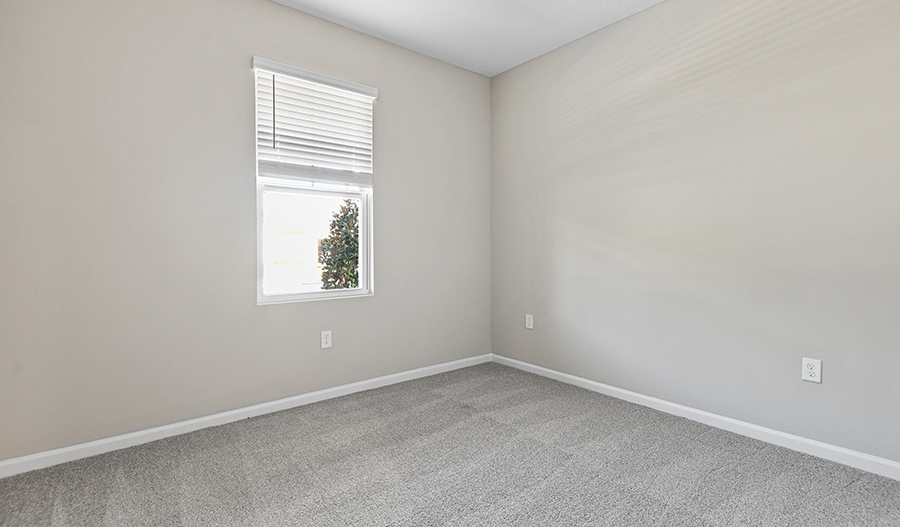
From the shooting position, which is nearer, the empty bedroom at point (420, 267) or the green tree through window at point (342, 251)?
the empty bedroom at point (420, 267)

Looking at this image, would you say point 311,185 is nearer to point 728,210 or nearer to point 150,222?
point 150,222

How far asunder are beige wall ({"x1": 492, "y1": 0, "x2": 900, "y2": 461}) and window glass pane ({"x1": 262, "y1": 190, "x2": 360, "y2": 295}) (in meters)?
1.46

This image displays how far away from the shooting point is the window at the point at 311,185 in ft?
9.16

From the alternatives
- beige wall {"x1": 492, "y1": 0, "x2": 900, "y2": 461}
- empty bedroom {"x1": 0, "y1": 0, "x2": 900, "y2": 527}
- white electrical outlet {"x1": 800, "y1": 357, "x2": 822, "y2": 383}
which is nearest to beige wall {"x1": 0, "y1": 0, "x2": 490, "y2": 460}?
empty bedroom {"x1": 0, "y1": 0, "x2": 900, "y2": 527}

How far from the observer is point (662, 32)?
279cm

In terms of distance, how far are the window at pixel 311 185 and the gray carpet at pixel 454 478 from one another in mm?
906

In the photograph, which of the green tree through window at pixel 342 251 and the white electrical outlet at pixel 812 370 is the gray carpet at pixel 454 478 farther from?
the green tree through window at pixel 342 251

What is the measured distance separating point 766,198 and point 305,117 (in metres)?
2.73

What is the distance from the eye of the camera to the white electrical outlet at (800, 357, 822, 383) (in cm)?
221

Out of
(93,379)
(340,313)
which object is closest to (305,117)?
(340,313)

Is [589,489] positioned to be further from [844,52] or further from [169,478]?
[844,52]

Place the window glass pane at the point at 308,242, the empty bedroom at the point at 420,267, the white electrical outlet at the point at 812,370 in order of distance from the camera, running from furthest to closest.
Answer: the window glass pane at the point at 308,242 < the white electrical outlet at the point at 812,370 < the empty bedroom at the point at 420,267

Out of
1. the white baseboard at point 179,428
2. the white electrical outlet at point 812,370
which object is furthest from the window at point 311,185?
the white electrical outlet at point 812,370

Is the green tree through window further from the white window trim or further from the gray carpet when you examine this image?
the gray carpet
